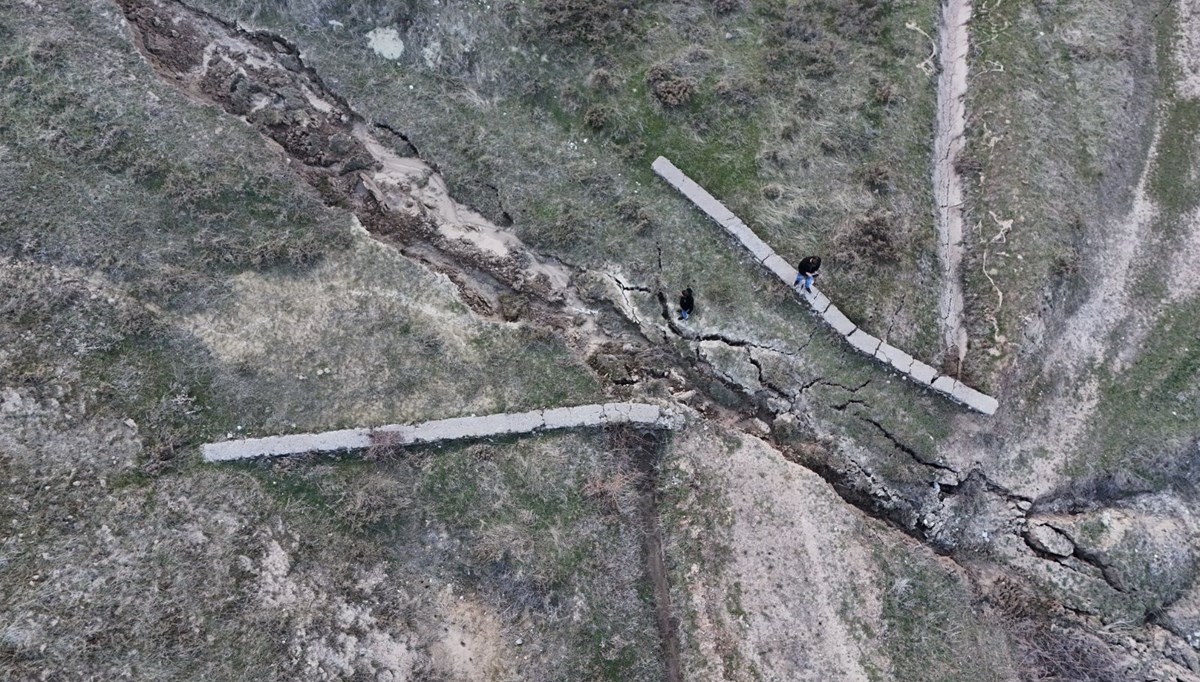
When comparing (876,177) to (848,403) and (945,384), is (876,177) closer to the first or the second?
(945,384)

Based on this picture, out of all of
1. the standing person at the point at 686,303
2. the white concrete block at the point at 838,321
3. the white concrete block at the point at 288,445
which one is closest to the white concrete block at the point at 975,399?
the white concrete block at the point at 838,321

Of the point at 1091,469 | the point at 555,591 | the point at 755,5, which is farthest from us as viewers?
the point at 755,5

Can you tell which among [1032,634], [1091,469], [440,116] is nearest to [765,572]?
[1032,634]

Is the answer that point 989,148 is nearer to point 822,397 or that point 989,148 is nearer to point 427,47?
point 822,397

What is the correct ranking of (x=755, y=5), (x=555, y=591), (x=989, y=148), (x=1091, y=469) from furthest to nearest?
(x=755, y=5) → (x=989, y=148) → (x=1091, y=469) → (x=555, y=591)

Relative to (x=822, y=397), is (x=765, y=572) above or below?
below

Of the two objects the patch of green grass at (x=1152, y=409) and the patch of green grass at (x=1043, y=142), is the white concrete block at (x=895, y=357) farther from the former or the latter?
the patch of green grass at (x=1152, y=409)
